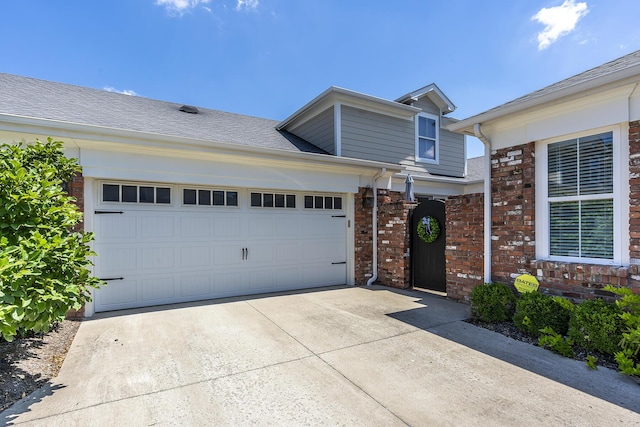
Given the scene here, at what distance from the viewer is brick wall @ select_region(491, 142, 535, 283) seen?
4.56m

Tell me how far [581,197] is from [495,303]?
181cm

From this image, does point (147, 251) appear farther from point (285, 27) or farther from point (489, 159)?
point (285, 27)

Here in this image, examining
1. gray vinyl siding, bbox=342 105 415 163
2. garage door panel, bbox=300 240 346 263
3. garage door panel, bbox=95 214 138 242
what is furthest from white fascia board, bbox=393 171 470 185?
garage door panel, bbox=95 214 138 242

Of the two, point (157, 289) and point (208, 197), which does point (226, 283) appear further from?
point (208, 197)

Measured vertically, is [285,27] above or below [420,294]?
above

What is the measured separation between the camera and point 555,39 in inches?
275

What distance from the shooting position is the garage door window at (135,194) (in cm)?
521

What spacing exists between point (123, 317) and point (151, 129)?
337 cm

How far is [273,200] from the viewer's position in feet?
21.8

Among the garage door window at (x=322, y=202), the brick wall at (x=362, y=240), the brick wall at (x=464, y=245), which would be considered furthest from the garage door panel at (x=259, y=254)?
the brick wall at (x=464, y=245)

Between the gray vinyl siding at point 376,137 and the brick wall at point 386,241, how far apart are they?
1623mm

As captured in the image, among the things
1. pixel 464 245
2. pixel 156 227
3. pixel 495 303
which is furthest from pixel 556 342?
pixel 156 227

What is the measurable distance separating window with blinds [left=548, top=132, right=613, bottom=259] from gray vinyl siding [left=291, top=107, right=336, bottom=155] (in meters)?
5.08

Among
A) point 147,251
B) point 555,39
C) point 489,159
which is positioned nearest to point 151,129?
point 147,251
